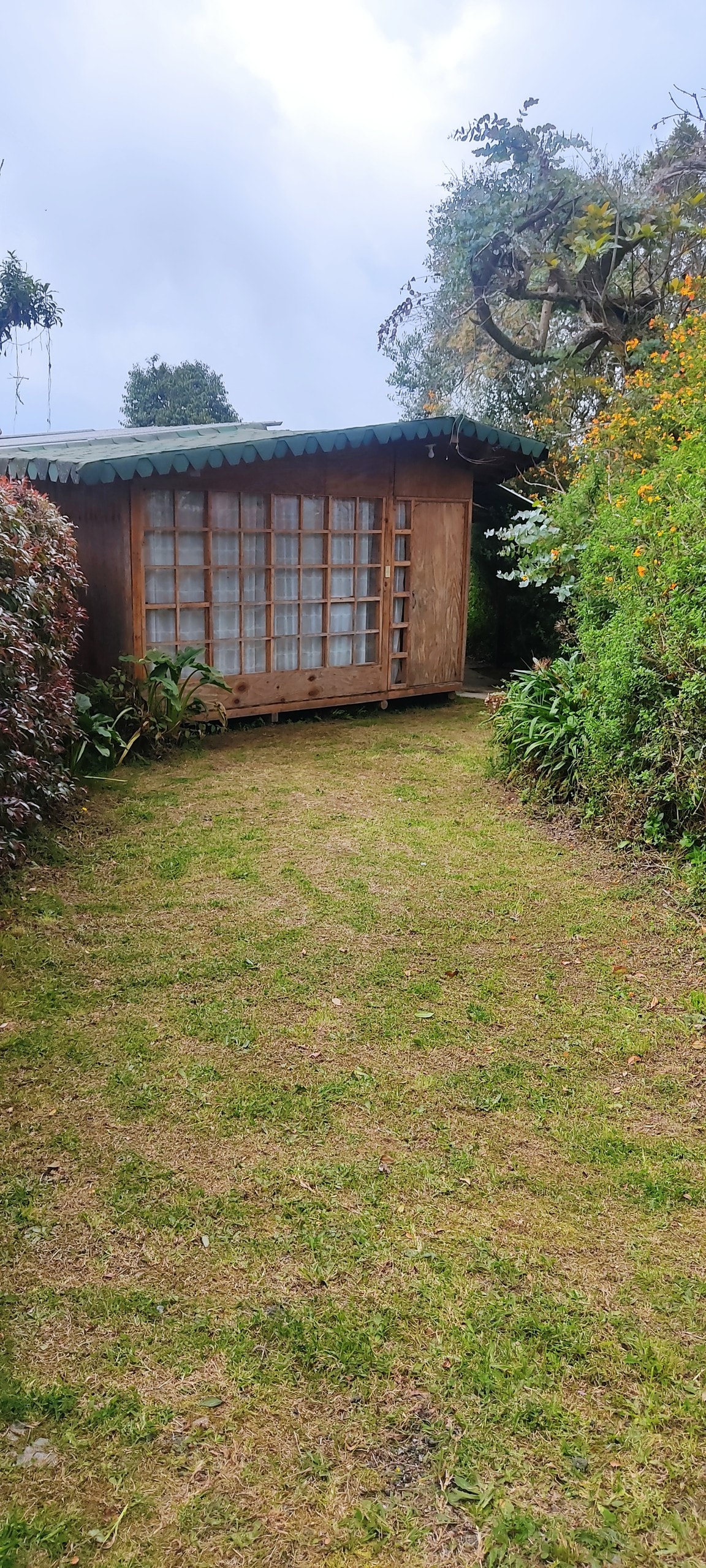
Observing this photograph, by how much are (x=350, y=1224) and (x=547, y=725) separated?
4097 millimetres

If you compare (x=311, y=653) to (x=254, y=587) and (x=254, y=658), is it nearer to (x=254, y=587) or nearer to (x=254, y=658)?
(x=254, y=658)

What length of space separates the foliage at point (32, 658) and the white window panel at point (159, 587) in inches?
66.0

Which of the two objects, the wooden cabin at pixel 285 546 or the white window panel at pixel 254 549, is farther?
the white window panel at pixel 254 549

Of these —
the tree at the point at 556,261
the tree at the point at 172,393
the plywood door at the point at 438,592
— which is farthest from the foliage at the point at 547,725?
the tree at the point at 172,393

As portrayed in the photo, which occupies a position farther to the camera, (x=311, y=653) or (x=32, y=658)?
(x=311, y=653)

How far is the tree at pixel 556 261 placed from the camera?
11.2 metres

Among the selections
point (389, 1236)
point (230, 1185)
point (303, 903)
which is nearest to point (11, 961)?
point (303, 903)

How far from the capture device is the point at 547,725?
6098 mm

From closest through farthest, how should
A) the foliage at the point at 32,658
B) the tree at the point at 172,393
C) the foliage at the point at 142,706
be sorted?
1. the foliage at the point at 32,658
2. the foliage at the point at 142,706
3. the tree at the point at 172,393

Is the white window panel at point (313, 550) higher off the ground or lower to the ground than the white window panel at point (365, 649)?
higher

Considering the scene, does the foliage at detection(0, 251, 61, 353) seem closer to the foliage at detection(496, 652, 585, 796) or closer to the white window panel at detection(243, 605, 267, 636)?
the white window panel at detection(243, 605, 267, 636)

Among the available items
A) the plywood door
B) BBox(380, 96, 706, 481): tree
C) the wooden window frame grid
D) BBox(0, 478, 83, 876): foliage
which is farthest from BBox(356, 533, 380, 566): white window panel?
BBox(0, 478, 83, 876): foliage

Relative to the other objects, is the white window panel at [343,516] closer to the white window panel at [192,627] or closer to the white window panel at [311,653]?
the white window panel at [311,653]

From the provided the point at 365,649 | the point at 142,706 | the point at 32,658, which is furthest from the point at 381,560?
the point at 32,658
